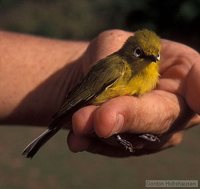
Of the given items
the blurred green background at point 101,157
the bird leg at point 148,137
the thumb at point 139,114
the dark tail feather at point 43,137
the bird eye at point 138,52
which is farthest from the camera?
the blurred green background at point 101,157

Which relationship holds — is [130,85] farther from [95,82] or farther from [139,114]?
[139,114]

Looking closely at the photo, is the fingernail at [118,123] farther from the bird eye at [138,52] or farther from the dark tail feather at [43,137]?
the bird eye at [138,52]

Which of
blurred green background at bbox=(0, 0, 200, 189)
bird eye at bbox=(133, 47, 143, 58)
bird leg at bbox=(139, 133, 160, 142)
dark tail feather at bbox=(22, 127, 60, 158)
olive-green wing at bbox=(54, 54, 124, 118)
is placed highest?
bird eye at bbox=(133, 47, 143, 58)

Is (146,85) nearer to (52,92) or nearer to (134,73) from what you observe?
(134,73)

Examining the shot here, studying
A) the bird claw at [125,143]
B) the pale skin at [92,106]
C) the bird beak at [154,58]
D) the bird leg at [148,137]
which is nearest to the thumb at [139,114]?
the pale skin at [92,106]

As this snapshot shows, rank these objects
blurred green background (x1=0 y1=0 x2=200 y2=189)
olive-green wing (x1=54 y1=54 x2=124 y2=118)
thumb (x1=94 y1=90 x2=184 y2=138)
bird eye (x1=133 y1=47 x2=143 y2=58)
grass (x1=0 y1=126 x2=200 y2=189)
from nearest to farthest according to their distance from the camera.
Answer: thumb (x1=94 y1=90 x2=184 y2=138) < olive-green wing (x1=54 y1=54 x2=124 y2=118) < bird eye (x1=133 y1=47 x2=143 y2=58) < grass (x1=0 y1=126 x2=200 y2=189) < blurred green background (x1=0 y1=0 x2=200 y2=189)

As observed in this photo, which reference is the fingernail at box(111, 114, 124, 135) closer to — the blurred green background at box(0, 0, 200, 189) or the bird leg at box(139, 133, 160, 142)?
the bird leg at box(139, 133, 160, 142)

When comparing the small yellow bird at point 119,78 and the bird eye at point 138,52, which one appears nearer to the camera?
the small yellow bird at point 119,78

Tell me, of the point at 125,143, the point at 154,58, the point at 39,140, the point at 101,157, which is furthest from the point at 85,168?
the point at 125,143

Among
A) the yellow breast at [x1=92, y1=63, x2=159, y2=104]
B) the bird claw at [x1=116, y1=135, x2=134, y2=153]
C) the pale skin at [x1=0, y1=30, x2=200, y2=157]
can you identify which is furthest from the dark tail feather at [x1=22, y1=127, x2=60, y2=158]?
the bird claw at [x1=116, y1=135, x2=134, y2=153]
